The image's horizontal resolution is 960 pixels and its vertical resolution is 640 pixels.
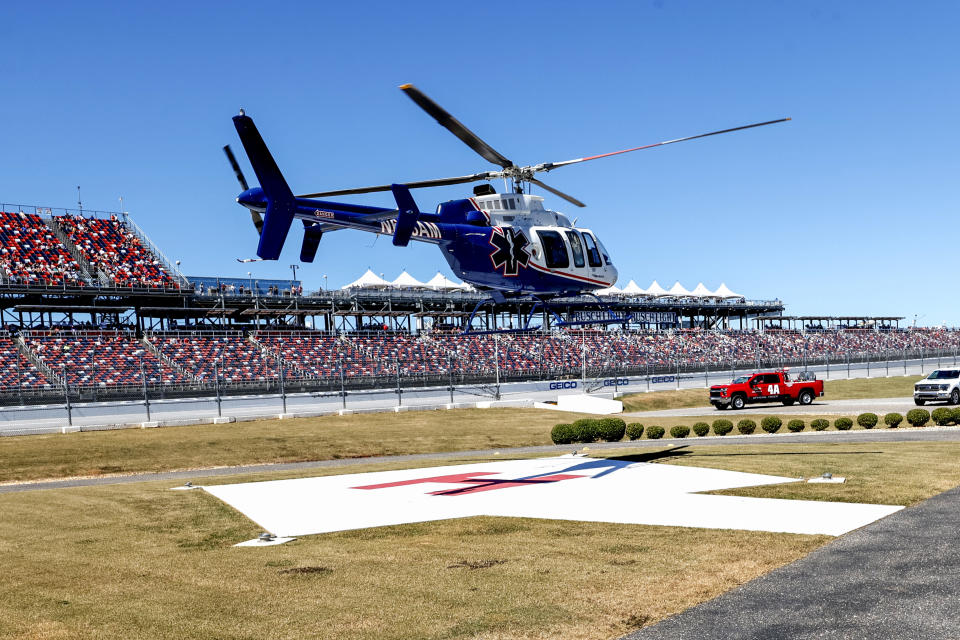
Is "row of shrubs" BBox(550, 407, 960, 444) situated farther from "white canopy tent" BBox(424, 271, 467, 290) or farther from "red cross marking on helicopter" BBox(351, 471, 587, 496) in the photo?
"white canopy tent" BBox(424, 271, 467, 290)

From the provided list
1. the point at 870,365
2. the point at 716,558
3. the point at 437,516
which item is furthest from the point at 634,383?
the point at 716,558

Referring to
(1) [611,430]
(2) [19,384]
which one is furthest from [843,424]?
(2) [19,384]

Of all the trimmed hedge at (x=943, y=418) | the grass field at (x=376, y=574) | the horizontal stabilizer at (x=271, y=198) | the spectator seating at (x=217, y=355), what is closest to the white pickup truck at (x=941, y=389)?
the trimmed hedge at (x=943, y=418)

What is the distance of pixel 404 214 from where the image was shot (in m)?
19.5

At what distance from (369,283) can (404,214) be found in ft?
170

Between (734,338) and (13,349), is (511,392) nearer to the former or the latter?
(13,349)

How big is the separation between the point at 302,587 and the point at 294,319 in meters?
56.0

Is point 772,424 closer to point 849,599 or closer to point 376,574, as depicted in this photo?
point 849,599

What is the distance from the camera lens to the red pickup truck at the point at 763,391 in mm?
44031

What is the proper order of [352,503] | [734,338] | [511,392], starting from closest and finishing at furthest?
1. [352,503]
2. [511,392]
3. [734,338]

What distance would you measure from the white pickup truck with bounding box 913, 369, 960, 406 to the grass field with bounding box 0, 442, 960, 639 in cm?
2394

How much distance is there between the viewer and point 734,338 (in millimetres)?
82062

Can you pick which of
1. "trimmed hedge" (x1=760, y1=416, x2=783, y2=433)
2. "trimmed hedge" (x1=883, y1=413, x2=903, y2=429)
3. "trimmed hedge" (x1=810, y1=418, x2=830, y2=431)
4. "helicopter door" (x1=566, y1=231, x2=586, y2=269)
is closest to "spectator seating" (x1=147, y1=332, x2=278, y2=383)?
"trimmed hedge" (x1=760, y1=416, x2=783, y2=433)

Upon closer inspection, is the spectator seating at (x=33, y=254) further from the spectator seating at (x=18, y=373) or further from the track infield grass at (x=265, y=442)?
the track infield grass at (x=265, y=442)
